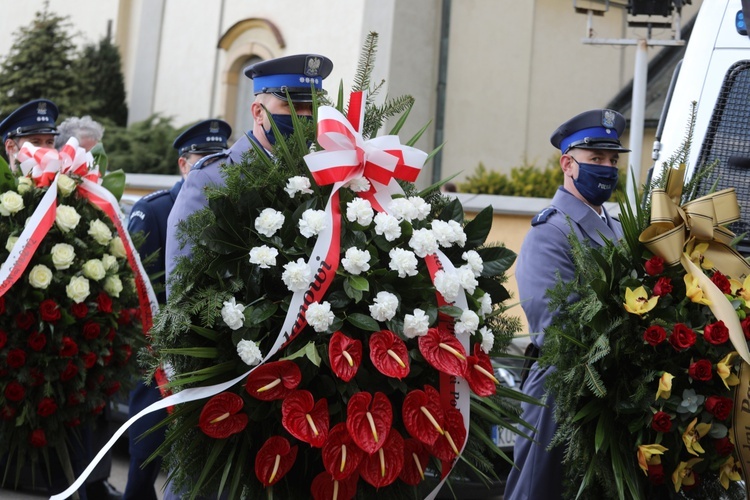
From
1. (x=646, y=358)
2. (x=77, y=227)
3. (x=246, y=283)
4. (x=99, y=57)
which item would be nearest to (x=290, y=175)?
(x=246, y=283)

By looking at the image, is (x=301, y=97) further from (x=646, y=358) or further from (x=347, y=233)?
(x=646, y=358)

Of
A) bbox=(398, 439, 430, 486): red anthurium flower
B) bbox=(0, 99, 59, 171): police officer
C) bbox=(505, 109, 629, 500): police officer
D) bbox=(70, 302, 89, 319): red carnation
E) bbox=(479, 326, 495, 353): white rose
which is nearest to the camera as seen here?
bbox=(398, 439, 430, 486): red anthurium flower

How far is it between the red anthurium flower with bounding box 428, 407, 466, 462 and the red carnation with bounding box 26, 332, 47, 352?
2.48 meters

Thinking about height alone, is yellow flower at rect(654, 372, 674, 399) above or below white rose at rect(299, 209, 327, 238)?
below

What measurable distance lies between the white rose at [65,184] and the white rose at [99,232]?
0.60 feet

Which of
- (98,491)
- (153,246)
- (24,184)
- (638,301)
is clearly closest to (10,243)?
(24,184)

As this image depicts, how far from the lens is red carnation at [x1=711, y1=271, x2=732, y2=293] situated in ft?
10.7

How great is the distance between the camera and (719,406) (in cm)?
312

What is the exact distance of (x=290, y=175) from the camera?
302 centimetres

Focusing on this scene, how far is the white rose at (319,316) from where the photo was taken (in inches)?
109

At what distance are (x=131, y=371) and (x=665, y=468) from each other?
2.88 meters

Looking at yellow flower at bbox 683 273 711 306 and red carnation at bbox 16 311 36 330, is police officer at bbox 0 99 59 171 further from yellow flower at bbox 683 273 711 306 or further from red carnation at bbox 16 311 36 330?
yellow flower at bbox 683 273 711 306

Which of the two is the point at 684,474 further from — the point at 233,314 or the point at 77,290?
the point at 77,290

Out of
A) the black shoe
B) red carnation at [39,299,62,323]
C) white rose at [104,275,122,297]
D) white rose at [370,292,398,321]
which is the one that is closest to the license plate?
the black shoe
